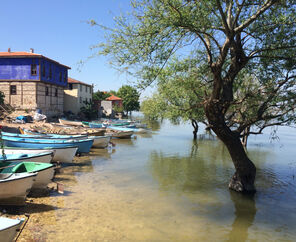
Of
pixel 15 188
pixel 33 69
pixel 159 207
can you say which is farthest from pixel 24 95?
pixel 159 207

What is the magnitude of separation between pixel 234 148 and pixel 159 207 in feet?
13.5

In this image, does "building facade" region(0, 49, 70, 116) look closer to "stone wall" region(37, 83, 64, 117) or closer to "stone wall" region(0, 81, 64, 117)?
"stone wall" region(0, 81, 64, 117)

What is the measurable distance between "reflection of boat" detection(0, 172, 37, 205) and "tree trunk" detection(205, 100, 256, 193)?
705 centimetres

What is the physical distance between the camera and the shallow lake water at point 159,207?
23.6 ft

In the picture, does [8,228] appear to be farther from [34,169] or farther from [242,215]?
[242,215]

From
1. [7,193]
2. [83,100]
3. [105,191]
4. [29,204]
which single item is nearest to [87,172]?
[105,191]

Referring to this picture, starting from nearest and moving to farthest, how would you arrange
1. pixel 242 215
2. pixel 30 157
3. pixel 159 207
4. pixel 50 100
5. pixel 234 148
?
pixel 242 215 < pixel 159 207 < pixel 234 148 < pixel 30 157 < pixel 50 100

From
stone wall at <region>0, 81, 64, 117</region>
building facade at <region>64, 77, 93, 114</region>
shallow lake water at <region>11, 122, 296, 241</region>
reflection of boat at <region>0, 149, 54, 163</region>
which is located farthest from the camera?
building facade at <region>64, 77, 93, 114</region>

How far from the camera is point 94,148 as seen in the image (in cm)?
2134

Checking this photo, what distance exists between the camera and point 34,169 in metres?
9.21

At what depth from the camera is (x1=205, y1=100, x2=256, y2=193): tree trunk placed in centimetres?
960

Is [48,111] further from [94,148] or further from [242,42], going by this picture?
[242,42]

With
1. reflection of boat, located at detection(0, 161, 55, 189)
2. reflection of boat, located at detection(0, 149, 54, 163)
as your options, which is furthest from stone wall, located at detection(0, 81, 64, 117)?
reflection of boat, located at detection(0, 161, 55, 189)

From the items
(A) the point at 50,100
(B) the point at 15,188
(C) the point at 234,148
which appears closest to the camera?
(B) the point at 15,188
